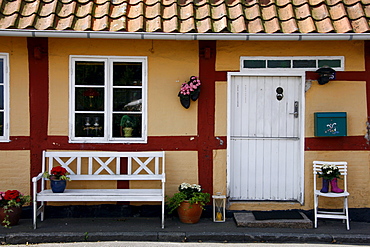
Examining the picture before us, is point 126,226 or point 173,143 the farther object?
point 173,143

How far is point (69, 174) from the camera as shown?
643 centimetres

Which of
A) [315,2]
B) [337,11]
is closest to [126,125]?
[315,2]

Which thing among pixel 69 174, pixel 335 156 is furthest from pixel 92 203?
pixel 335 156

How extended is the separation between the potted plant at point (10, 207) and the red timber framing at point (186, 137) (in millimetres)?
523

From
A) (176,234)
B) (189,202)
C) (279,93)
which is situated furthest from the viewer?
(279,93)

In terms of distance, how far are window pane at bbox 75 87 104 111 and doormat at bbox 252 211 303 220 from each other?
301 centimetres

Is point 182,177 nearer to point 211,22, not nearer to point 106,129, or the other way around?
point 106,129

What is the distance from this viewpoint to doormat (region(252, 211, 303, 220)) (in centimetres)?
627

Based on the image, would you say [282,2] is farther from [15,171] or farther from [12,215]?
[12,215]

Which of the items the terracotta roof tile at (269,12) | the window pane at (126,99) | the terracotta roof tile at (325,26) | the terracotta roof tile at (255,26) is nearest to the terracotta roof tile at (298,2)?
the terracotta roof tile at (269,12)

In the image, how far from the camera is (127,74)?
6586 mm

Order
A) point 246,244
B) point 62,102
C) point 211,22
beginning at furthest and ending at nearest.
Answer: point 62,102 → point 211,22 → point 246,244

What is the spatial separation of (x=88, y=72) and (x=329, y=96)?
150 inches

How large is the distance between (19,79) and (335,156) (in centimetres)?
508
